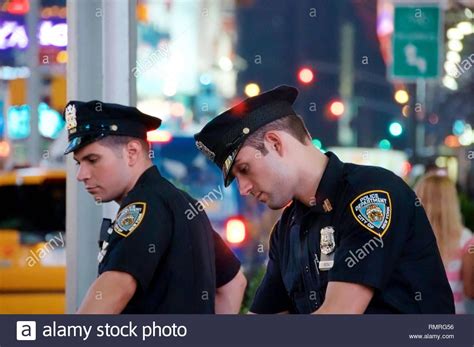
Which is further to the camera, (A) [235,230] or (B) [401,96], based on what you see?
(B) [401,96]

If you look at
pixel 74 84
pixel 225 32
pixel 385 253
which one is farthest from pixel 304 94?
pixel 385 253

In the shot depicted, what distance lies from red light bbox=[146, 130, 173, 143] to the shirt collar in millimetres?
3196

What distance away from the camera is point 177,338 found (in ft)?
10.3

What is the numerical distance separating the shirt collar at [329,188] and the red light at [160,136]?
126 inches

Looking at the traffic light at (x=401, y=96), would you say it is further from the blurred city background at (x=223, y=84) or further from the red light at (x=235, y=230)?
the red light at (x=235, y=230)

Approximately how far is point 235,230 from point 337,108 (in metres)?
0.87

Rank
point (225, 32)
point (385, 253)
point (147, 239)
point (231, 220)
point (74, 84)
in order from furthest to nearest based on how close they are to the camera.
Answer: point (231, 220) → point (225, 32) → point (74, 84) → point (147, 239) → point (385, 253)

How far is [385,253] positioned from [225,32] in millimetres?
3197

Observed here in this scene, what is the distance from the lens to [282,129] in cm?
240

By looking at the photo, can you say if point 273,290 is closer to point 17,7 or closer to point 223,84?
point 223,84

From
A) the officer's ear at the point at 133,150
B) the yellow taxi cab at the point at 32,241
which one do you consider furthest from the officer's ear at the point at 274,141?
the yellow taxi cab at the point at 32,241

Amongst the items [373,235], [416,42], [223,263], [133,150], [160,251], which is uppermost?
[416,42]

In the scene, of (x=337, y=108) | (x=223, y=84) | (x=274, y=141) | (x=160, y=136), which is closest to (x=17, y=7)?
(x=160, y=136)

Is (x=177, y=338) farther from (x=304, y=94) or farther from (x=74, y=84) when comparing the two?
(x=304, y=94)
